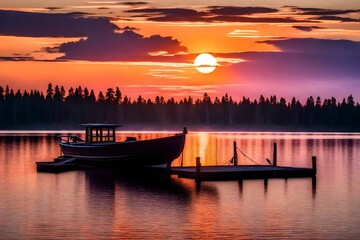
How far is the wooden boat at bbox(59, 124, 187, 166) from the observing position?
73.9 metres

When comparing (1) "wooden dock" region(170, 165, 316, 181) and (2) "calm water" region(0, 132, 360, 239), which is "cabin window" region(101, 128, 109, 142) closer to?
(2) "calm water" region(0, 132, 360, 239)

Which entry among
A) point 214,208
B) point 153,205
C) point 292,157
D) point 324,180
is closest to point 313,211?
point 214,208

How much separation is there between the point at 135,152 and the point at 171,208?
24.8 m

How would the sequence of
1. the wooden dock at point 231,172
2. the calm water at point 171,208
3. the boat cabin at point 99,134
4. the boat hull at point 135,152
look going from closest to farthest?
the calm water at point 171,208
the wooden dock at point 231,172
the boat hull at point 135,152
the boat cabin at point 99,134

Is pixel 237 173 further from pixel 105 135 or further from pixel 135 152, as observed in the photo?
pixel 105 135

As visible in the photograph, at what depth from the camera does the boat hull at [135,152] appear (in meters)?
73.8

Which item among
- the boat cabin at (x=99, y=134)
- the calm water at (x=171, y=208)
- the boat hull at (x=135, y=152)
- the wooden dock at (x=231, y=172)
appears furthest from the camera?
the boat cabin at (x=99, y=134)

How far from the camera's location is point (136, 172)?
80375 millimetres

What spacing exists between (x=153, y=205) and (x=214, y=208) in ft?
13.9

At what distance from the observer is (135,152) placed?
75.5 m

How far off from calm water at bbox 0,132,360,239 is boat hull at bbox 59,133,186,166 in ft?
6.40

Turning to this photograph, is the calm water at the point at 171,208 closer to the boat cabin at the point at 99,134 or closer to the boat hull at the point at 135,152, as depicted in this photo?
the boat hull at the point at 135,152

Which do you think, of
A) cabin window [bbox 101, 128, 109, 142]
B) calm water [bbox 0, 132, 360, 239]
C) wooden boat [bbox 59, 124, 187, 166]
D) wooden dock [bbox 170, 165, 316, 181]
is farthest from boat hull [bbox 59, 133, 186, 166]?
wooden dock [bbox 170, 165, 316, 181]

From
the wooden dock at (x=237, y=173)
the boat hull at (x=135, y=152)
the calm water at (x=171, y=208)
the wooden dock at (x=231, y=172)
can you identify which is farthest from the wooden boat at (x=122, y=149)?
the wooden dock at (x=237, y=173)
